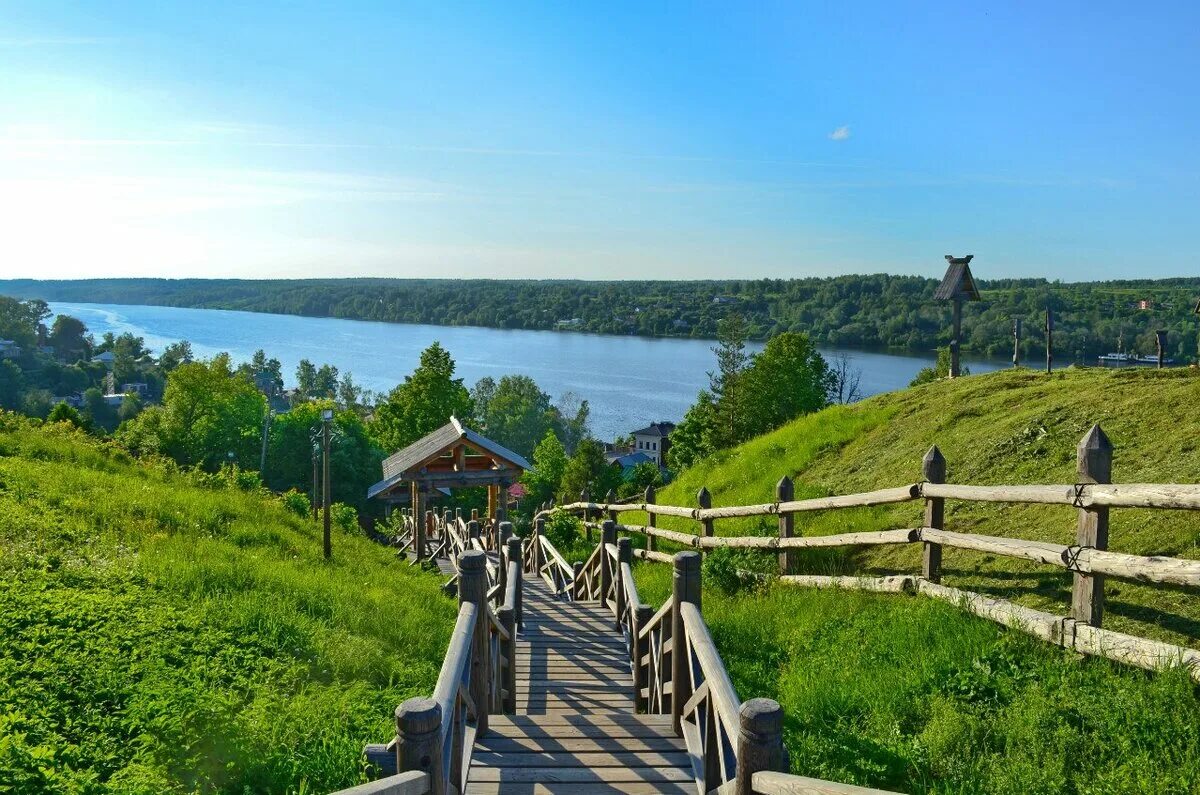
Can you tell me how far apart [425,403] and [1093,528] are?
3967cm

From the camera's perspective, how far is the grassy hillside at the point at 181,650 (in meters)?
4.43

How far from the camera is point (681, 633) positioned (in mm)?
5039

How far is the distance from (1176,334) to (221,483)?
2876 inches

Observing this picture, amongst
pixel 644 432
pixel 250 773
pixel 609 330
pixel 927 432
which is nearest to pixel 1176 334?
pixel 644 432

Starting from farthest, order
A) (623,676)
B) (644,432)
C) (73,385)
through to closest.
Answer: (73,385) → (644,432) → (623,676)

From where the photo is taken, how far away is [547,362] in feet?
475

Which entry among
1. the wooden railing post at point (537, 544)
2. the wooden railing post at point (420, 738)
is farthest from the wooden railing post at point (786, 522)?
the wooden railing post at point (537, 544)

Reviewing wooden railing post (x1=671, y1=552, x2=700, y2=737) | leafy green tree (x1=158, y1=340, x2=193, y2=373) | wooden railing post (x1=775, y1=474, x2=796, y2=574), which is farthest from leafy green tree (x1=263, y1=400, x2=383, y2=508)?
leafy green tree (x1=158, y1=340, x2=193, y2=373)

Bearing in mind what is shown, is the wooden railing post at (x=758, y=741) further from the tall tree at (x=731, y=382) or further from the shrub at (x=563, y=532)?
the tall tree at (x=731, y=382)

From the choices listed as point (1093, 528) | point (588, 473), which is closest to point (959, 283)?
point (1093, 528)

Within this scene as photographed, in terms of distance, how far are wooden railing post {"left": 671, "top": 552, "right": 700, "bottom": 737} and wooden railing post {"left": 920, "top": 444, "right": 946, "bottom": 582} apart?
2.61m

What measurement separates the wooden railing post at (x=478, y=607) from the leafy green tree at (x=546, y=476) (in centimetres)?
4806

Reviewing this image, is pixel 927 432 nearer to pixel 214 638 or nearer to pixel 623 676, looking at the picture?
pixel 623 676

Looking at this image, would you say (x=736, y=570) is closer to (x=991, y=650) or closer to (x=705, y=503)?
(x=705, y=503)
